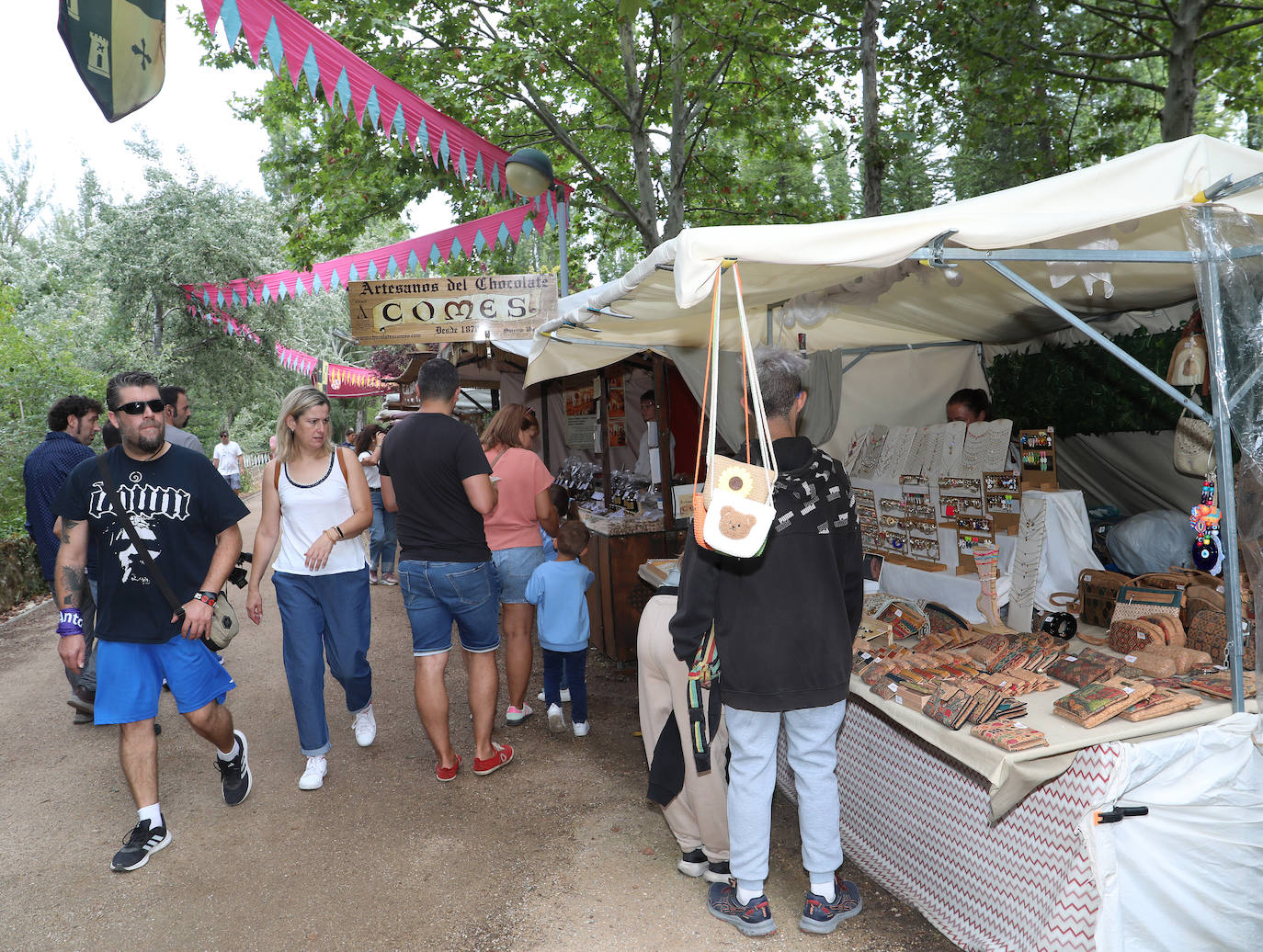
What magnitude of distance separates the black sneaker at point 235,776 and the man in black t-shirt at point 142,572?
1.26 feet

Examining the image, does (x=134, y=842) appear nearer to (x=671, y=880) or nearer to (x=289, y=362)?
(x=671, y=880)

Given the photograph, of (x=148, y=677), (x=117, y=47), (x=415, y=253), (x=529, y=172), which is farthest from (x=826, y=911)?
(x=415, y=253)

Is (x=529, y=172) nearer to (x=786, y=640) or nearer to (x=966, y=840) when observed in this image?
(x=786, y=640)

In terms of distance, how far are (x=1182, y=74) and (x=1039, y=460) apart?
494cm

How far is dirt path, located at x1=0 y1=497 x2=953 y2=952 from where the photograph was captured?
280cm

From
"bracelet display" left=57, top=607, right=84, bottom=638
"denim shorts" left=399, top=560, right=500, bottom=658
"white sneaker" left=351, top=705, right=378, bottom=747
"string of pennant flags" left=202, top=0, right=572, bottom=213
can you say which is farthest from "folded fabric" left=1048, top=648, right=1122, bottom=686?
"string of pennant flags" left=202, top=0, right=572, bottom=213

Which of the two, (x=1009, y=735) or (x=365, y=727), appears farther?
(x=365, y=727)

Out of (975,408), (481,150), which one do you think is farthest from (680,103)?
(975,408)

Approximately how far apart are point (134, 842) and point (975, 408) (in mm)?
4765

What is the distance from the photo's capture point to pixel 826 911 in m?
2.67

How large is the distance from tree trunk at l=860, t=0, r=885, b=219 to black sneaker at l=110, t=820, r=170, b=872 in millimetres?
7049

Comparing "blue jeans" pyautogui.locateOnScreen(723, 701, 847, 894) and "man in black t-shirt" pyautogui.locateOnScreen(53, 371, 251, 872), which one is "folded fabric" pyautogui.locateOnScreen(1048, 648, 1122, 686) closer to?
"blue jeans" pyautogui.locateOnScreen(723, 701, 847, 894)

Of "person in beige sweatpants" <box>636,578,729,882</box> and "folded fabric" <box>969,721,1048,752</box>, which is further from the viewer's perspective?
"person in beige sweatpants" <box>636,578,729,882</box>

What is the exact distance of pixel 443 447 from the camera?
376cm
